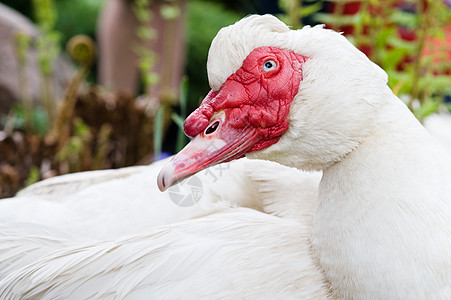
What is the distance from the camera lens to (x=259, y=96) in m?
0.90

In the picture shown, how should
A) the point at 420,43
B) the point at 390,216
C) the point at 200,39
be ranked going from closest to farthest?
the point at 390,216 → the point at 420,43 → the point at 200,39

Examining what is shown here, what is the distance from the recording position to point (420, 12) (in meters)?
1.63

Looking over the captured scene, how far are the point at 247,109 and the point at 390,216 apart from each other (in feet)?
0.86

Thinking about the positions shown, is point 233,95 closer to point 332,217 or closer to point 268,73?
point 268,73

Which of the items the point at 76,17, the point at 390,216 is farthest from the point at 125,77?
the point at 390,216

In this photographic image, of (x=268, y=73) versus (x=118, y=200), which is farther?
(x=118, y=200)

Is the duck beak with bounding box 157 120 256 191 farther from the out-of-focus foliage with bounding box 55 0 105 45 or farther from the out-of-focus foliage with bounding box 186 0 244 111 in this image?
the out-of-focus foliage with bounding box 55 0 105 45

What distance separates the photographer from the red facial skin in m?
0.89

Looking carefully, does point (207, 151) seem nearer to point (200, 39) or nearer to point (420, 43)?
point (420, 43)

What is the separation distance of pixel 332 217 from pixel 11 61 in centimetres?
231

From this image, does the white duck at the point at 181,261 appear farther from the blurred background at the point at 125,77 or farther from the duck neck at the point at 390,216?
the blurred background at the point at 125,77

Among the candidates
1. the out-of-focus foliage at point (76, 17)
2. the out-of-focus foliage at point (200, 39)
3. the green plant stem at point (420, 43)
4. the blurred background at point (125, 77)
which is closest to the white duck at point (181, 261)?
the blurred background at point (125, 77)

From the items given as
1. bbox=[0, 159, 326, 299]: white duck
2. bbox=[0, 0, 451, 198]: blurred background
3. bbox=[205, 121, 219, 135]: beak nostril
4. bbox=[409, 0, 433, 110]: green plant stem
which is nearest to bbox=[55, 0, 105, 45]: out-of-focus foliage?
bbox=[0, 0, 451, 198]: blurred background

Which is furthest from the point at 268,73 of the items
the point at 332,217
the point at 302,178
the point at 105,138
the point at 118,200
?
the point at 105,138
